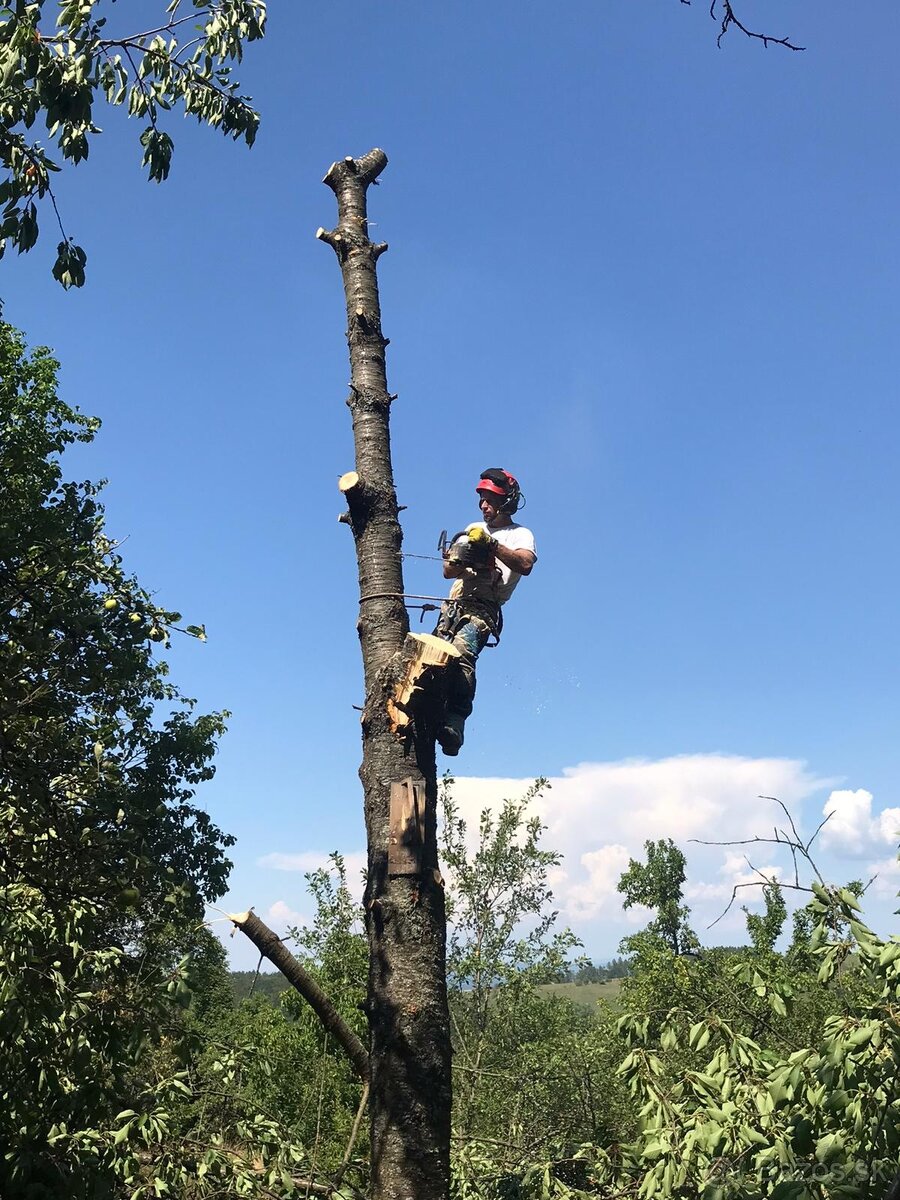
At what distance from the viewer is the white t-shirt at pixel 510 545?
509 centimetres

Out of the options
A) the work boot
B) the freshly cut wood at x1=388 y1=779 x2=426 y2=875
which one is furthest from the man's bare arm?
the freshly cut wood at x1=388 y1=779 x2=426 y2=875

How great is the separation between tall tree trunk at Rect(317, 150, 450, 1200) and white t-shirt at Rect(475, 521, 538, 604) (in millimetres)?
1024

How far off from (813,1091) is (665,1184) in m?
0.64

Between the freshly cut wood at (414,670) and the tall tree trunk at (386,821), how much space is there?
A: 5 cm

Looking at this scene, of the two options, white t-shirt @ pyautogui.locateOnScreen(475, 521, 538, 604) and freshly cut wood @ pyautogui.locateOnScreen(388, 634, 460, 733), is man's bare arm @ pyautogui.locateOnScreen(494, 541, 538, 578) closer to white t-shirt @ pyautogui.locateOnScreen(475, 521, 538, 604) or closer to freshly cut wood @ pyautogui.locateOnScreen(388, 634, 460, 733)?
white t-shirt @ pyautogui.locateOnScreen(475, 521, 538, 604)

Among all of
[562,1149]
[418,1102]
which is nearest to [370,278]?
[418,1102]

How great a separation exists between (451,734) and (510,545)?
140cm

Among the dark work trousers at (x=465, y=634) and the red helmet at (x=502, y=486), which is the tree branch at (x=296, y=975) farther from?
the red helmet at (x=502, y=486)

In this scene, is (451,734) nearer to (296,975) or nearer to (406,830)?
(406,830)

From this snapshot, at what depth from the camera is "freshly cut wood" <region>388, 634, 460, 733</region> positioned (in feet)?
12.0

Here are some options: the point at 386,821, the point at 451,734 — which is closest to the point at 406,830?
the point at 386,821

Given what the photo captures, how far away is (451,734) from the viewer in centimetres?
427

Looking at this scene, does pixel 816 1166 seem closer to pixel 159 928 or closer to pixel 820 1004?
pixel 159 928

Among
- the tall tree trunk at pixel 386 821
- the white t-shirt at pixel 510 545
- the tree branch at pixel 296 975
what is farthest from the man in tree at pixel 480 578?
the tree branch at pixel 296 975
